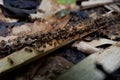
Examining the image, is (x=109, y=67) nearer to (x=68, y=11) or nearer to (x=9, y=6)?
(x=68, y=11)

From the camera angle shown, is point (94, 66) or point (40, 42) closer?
point (94, 66)

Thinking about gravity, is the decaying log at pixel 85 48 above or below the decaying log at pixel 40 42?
below

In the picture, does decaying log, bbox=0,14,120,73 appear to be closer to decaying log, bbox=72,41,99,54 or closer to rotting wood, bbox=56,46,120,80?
decaying log, bbox=72,41,99,54

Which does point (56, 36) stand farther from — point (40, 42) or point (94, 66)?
point (94, 66)

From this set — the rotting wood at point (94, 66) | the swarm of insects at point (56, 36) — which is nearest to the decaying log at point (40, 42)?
the swarm of insects at point (56, 36)

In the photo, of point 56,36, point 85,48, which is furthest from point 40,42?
point 85,48

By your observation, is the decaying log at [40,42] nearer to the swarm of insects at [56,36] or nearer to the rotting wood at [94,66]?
the swarm of insects at [56,36]
